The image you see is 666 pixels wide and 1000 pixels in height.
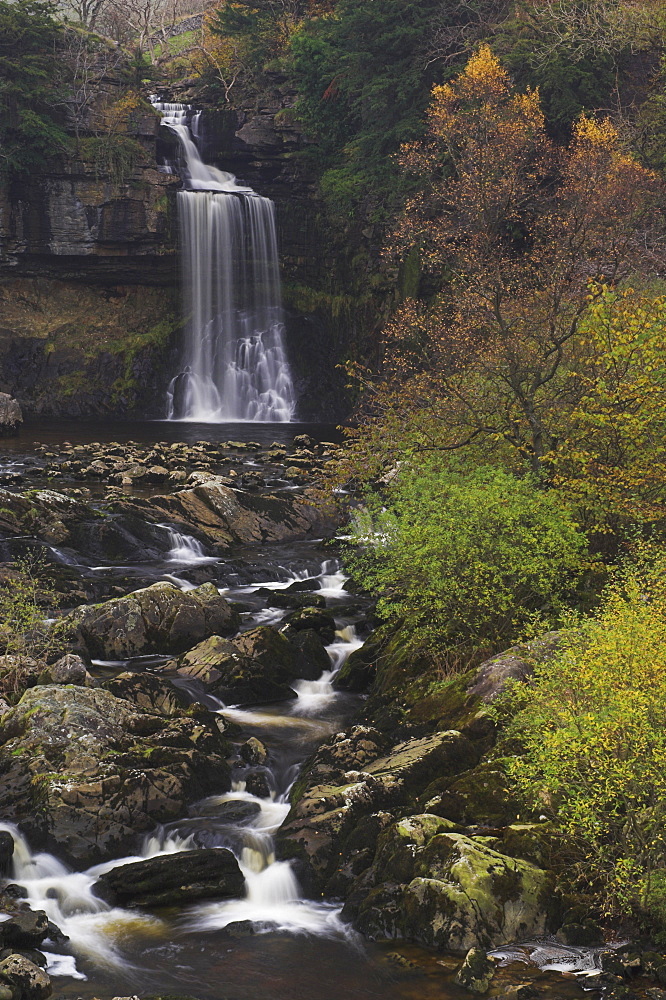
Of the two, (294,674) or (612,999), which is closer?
(612,999)

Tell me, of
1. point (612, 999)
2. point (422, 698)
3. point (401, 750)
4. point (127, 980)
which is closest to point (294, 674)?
point (422, 698)

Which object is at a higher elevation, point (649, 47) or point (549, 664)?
point (649, 47)

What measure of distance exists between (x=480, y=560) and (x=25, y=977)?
7842 mm

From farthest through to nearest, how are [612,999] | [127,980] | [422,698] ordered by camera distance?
[422,698]
[127,980]
[612,999]

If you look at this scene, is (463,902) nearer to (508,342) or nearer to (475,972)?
(475,972)

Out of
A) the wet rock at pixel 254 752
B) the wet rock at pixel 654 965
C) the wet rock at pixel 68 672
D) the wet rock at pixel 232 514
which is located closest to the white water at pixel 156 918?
the wet rock at pixel 254 752

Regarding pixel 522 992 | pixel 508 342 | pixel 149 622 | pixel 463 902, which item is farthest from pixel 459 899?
pixel 508 342

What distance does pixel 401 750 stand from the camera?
11312 mm

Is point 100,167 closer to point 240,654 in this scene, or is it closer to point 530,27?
point 530,27

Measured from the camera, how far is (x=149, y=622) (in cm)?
1611

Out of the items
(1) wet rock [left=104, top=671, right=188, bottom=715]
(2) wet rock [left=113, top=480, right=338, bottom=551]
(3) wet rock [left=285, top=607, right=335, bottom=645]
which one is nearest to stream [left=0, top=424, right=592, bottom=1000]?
(1) wet rock [left=104, top=671, right=188, bottom=715]

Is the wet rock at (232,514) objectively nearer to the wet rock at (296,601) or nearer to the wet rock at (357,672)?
the wet rock at (296,601)

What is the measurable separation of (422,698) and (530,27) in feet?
130

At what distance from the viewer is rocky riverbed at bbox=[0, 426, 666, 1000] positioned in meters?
8.09
